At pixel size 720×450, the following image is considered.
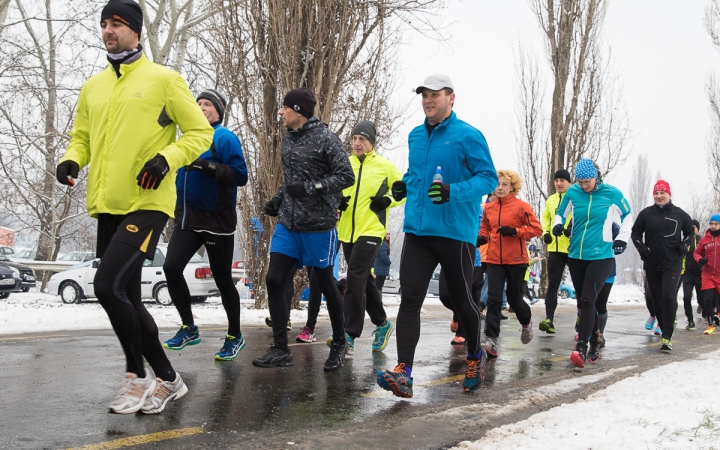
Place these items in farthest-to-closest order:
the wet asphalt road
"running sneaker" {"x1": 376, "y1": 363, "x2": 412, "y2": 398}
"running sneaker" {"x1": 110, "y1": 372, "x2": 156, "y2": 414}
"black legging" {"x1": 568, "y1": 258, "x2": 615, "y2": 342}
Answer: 1. "black legging" {"x1": 568, "y1": 258, "x2": 615, "y2": 342}
2. "running sneaker" {"x1": 376, "y1": 363, "x2": 412, "y2": 398}
3. "running sneaker" {"x1": 110, "y1": 372, "x2": 156, "y2": 414}
4. the wet asphalt road

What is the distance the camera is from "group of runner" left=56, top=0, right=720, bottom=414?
4.11m

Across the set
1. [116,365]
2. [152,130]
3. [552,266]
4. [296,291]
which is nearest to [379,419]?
[152,130]

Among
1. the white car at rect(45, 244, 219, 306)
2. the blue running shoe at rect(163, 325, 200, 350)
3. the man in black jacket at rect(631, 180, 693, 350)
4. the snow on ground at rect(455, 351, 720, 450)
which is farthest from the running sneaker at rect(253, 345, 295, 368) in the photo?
the white car at rect(45, 244, 219, 306)

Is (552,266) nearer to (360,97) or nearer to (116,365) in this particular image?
(360,97)

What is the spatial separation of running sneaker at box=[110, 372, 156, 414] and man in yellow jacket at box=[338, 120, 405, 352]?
2.83 meters

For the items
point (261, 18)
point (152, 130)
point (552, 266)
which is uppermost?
point (261, 18)

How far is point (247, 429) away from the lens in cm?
383

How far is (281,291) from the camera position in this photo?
19.4ft

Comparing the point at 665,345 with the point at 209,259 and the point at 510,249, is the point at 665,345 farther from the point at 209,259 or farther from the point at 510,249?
the point at 209,259

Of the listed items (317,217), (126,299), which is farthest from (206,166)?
(126,299)

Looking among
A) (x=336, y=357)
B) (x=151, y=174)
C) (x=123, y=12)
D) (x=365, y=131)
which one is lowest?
(x=336, y=357)

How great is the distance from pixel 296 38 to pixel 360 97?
5.67 ft

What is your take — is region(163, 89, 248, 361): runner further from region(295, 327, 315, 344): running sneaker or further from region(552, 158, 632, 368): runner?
region(552, 158, 632, 368): runner

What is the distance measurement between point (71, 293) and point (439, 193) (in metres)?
15.3
